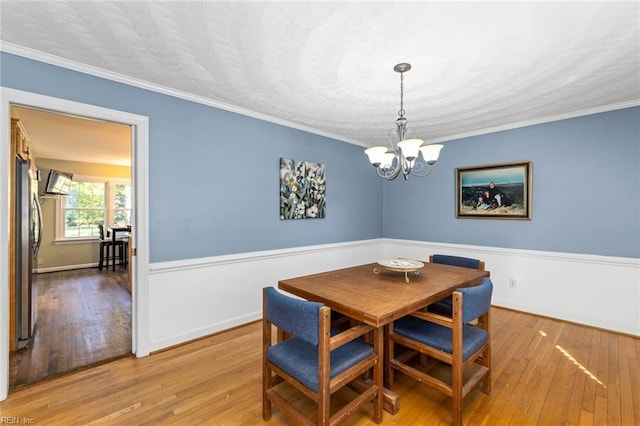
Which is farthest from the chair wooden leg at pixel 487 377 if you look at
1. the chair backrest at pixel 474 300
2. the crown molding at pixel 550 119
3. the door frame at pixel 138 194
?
the crown molding at pixel 550 119

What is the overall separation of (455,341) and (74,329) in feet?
11.9

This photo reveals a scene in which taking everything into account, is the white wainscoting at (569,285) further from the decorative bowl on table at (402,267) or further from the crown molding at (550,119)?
the decorative bowl on table at (402,267)

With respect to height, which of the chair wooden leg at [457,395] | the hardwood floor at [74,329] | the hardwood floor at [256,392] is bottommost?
the hardwood floor at [256,392]

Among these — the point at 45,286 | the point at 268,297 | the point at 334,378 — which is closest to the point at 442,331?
the point at 334,378

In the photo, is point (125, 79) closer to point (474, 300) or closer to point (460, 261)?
point (474, 300)

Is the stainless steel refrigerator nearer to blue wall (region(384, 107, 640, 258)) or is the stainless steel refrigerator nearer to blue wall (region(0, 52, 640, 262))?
blue wall (region(0, 52, 640, 262))

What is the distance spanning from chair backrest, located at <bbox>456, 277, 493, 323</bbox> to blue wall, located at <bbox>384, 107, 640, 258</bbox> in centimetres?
223

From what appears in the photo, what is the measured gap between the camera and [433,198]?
4289mm

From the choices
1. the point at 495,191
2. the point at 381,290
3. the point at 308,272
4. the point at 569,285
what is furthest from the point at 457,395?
the point at 495,191

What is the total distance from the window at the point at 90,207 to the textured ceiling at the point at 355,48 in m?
5.37

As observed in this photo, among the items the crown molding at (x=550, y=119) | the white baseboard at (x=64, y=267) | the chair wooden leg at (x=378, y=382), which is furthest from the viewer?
the white baseboard at (x=64, y=267)

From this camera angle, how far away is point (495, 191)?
367 cm

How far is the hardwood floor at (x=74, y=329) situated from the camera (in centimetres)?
226

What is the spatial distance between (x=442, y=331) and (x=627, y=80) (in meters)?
2.64
